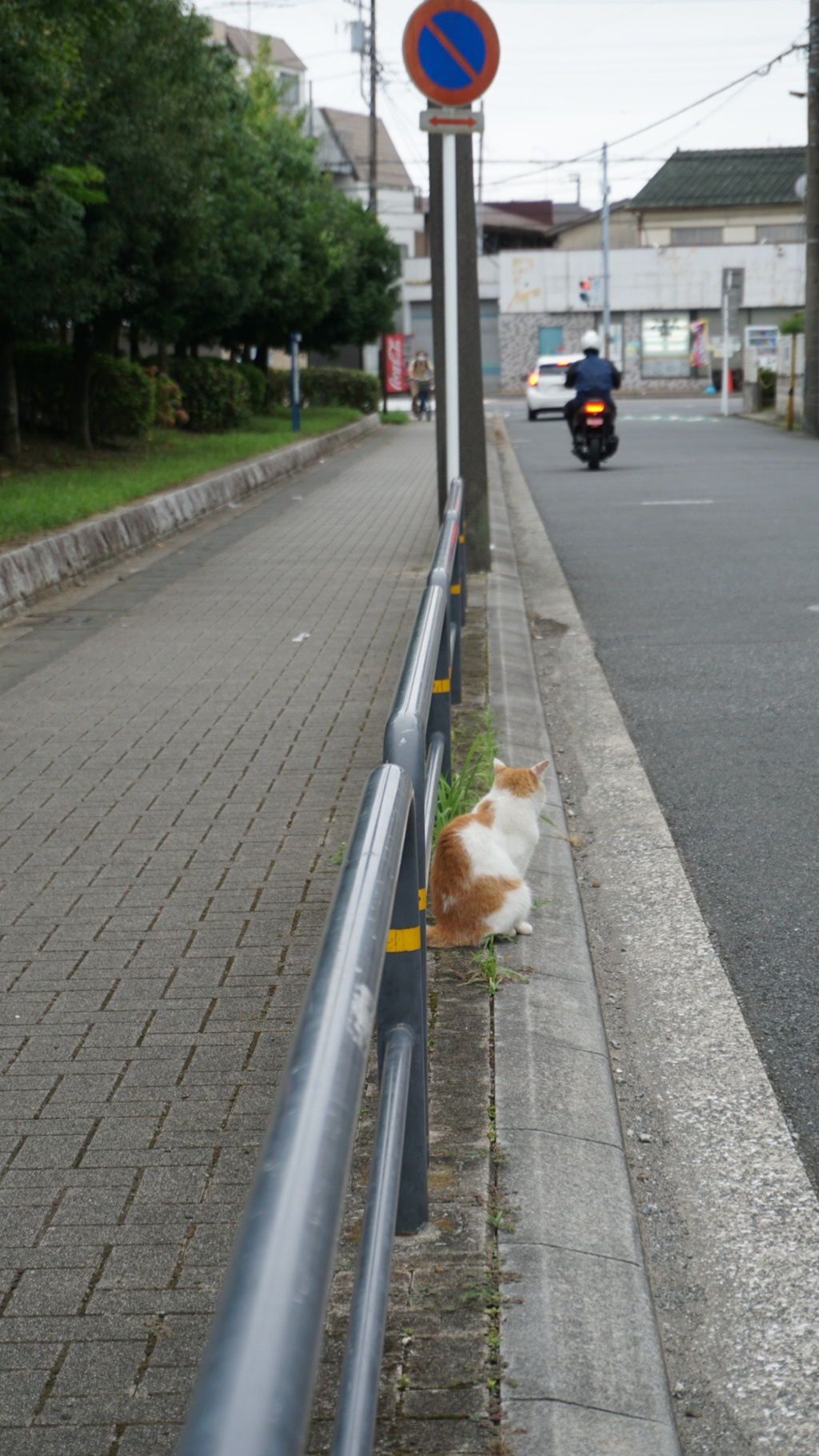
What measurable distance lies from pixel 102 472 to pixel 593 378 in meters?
7.00

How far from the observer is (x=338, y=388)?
1666 inches

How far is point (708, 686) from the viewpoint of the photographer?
25.4ft

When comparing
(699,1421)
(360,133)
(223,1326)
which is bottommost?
(699,1421)

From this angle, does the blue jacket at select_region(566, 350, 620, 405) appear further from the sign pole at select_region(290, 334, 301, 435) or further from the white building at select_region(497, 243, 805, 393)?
the white building at select_region(497, 243, 805, 393)

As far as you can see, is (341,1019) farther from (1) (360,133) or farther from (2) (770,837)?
(1) (360,133)

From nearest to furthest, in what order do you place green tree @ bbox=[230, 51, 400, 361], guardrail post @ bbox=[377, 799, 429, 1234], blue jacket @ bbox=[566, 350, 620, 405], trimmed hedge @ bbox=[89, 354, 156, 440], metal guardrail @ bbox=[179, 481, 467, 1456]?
metal guardrail @ bbox=[179, 481, 467, 1456], guardrail post @ bbox=[377, 799, 429, 1234], blue jacket @ bbox=[566, 350, 620, 405], trimmed hedge @ bbox=[89, 354, 156, 440], green tree @ bbox=[230, 51, 400, 361]

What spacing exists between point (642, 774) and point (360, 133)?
3256 inches

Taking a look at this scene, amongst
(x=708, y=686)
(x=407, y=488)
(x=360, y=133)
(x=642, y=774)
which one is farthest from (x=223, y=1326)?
(x=360, y=133)

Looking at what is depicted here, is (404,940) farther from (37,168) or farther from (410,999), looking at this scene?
(37,168)

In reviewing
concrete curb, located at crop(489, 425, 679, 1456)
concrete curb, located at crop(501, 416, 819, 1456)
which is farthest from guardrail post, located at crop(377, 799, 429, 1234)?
concrete curb, located at crop(501, 416, 819, 1456)

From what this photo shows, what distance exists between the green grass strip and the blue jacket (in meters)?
4.89

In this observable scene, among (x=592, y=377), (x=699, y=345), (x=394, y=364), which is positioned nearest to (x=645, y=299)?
(x=699, y=345)

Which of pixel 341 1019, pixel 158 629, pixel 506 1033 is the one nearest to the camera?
pixel 341 1019

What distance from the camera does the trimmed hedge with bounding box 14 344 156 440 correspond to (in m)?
21.1
